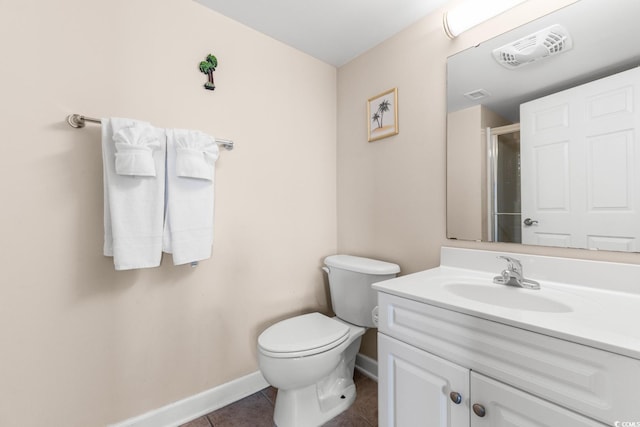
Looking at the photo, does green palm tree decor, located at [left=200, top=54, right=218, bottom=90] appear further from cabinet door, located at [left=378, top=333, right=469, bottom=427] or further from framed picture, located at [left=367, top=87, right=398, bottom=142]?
cabinet door, located at [left=378, top=333, right=469, bottom=427]

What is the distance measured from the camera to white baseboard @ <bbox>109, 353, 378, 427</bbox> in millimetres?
1232

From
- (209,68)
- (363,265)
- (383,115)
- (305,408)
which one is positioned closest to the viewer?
(305,408)

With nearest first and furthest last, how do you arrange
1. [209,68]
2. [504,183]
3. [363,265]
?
[504,183], [209,68], [363,265]

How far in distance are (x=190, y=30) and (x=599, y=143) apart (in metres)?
1.84

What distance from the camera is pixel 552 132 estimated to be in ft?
3.49

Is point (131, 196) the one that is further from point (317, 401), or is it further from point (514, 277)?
point (514, 277)

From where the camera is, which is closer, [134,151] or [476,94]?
[134,151]

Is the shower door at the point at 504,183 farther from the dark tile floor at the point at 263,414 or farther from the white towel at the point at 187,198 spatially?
the white towel at the point at 187,198

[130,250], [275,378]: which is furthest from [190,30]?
[275,378]

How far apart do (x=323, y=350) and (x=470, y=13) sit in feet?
5.56

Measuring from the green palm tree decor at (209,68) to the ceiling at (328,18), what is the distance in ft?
0.89

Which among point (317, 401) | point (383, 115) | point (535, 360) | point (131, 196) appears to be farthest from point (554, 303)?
point (131, 196)

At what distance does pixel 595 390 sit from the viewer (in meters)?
0.60

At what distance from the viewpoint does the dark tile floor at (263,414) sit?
1315mm
